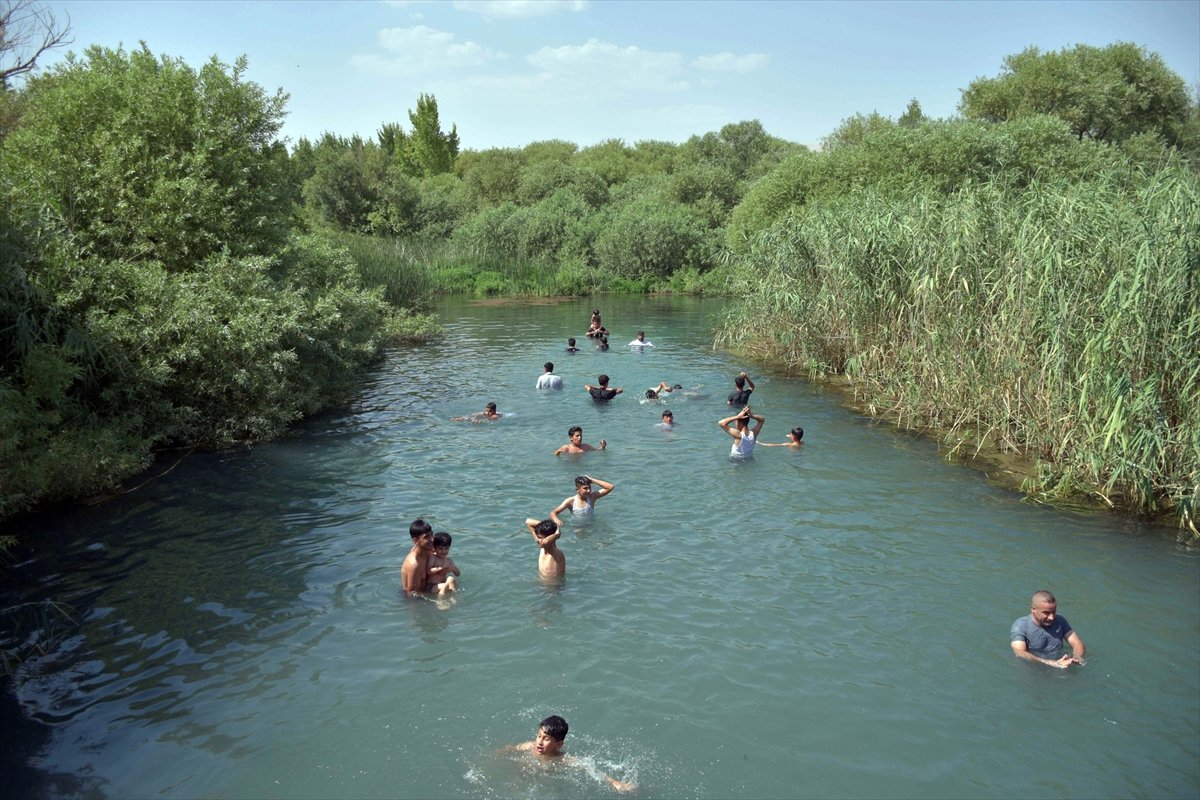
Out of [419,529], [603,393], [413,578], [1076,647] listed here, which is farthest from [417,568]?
[603,393]

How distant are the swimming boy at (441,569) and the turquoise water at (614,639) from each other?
1.07 feet

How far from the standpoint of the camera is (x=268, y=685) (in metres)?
8.98

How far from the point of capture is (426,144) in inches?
3915

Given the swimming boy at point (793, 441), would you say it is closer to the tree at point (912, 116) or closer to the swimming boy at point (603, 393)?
the swimming boy at point (603, 393)

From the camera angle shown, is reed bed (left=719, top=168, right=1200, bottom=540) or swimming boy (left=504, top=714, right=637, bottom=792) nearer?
swimming boy (left=504, top=714, right=637, bottom=792)

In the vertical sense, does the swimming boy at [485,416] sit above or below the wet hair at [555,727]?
above

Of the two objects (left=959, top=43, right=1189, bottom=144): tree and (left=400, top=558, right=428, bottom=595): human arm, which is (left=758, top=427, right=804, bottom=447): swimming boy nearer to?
(left=400, top=558, right=428, bottom=595): human arm

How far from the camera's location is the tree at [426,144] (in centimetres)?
9944

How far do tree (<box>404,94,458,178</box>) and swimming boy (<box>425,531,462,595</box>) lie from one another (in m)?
93.2

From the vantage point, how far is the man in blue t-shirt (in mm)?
9266

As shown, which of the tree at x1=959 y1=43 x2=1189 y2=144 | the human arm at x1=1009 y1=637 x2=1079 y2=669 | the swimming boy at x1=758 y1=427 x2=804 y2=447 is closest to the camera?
the human arm at x1=1009 y1=637 x2=1079 y2=669

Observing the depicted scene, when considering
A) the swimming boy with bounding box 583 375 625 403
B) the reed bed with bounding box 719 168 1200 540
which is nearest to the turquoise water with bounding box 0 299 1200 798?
the reed bed with bounding box 719 168 1200 540

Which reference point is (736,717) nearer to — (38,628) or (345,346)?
(38,628)

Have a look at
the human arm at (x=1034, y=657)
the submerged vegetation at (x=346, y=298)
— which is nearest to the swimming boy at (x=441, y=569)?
the submerged vegetation at (x=346, y=298)
